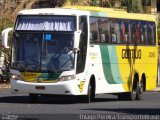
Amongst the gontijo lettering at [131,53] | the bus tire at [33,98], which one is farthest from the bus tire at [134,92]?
the bus tire at [33,98]

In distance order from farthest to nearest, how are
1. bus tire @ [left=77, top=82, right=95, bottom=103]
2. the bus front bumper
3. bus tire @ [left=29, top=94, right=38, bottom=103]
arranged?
bus tire @ [left=29, top=94, right=38, bottom=103], bus tire @ [left=77, top=82, right=95, bottom=103], the bus front bumper

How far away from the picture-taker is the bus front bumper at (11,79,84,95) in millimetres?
24266

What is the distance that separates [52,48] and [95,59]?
1.94 meters

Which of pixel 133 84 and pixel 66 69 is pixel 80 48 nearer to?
pixel 66 69

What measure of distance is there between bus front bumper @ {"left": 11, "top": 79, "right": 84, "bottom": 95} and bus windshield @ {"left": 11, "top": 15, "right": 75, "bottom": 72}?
51 centimetres

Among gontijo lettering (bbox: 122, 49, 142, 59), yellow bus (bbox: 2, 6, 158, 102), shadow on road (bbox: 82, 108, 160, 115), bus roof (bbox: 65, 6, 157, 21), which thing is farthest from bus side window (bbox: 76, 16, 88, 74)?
gontijo lettering (bbox: 122, 49, 142, 59)

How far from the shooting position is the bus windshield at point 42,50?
2462 centimetres

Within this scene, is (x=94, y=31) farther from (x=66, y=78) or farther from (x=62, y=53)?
(x=66, y=78)

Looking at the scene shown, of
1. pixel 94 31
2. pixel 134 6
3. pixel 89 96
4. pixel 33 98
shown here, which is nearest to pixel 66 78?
pixel 89 96

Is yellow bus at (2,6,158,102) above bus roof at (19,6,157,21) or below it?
below

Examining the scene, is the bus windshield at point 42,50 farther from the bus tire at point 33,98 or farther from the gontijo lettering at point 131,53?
the gontijo lettering at point 131,53

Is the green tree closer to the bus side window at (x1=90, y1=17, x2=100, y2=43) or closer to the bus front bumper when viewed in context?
the bus side window at (x1=90, y1=17, x2=100, y2=43)

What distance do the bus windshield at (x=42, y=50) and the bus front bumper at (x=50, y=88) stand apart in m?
0.51

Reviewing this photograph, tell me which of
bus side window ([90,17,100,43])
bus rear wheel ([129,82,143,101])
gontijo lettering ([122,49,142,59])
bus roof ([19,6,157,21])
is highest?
bus roof ([19,6,157,21])
